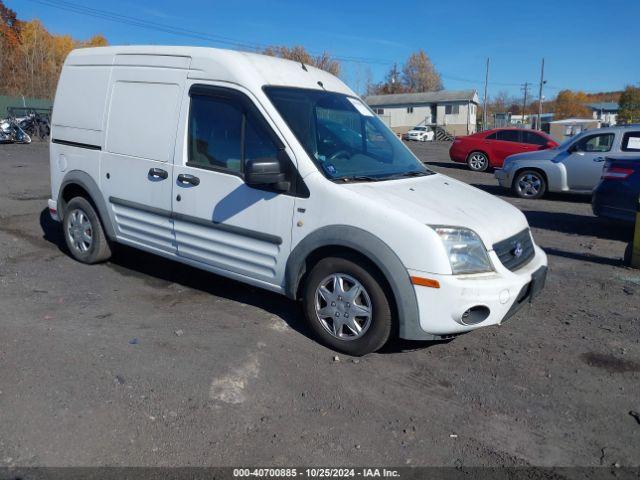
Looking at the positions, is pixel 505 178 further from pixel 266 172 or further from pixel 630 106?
pixel 630 106

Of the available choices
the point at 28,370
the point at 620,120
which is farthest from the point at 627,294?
the point at 620,120

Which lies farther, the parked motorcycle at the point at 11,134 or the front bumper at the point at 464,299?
the parked motorcycle at the point at 11,134

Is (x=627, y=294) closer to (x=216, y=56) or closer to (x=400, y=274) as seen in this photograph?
(x=400, y=274)

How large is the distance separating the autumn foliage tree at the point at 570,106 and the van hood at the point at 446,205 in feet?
339

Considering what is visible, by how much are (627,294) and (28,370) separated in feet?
18.1

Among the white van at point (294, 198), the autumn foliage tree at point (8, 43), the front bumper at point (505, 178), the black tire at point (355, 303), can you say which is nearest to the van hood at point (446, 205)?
the white van at point (294, 198)

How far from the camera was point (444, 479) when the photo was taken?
2818mm

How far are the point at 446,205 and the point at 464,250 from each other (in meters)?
0.47

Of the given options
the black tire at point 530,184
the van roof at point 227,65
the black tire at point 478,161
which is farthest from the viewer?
the black tire at point 478,161

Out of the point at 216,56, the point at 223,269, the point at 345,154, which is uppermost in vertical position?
the point at 216,56

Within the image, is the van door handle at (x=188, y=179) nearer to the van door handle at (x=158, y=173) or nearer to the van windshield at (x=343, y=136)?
the van door handle at (x=158, y=173)

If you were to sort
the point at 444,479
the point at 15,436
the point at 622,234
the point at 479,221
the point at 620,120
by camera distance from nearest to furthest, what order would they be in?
the point at 444,479 → the point at 15,436 → the point at 479,221 → the point at 622,234 → the point at 620,120

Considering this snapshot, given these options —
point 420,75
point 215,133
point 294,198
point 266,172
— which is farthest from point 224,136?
point 420,75

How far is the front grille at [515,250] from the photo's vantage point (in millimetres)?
3993
